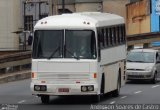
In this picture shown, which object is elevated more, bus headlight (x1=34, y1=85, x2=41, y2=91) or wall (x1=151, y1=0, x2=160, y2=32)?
wall (x1=151, y1=0, x2=160, y2=32)

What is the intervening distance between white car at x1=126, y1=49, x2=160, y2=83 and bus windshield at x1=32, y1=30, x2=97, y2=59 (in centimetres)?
1224

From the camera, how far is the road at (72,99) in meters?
21.5

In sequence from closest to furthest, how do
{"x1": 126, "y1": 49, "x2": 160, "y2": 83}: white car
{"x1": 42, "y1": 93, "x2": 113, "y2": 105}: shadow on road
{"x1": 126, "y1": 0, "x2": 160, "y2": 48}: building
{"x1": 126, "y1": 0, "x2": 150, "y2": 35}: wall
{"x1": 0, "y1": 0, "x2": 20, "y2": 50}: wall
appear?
{"x1": 42, "y1": 93, "x2": 113, "y2": 105}: shadow on road < {"x1": 126, "y1": 49, "x2": 160, "y2": 83}: white car < {"x1": 126, "y1": 0, "x2": 160, "y2": 48}: building < {"x1": 126, "y1": 0, "x2": 150, "y2": 35}: wall < {"x1": 0, "y1": 0, "x2": 20, "y2": 50}: wall

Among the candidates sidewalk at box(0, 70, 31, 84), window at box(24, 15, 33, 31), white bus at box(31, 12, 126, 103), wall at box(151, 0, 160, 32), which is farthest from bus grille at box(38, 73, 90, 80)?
window at box(24, 15, 33, 31)

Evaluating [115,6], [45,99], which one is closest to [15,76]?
[45,99]

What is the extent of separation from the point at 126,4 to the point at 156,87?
131ft

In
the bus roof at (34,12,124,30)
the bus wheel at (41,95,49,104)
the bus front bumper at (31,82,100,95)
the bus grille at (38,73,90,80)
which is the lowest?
the bus wheel at (41,95,49,104)

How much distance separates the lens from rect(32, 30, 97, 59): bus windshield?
21.9 meters

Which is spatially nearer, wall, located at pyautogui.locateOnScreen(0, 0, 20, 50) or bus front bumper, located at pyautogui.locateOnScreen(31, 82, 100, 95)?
bus front bumper, located at pyautogui.locateOnScreen(31, 82, 100, 95)

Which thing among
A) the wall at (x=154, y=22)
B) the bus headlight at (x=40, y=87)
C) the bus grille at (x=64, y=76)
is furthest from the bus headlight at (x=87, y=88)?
the wall at (x=154, y=22)

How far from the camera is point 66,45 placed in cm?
2192

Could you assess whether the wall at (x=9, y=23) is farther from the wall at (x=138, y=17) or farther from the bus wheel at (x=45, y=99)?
the bus wheel at (x=45, y=99)

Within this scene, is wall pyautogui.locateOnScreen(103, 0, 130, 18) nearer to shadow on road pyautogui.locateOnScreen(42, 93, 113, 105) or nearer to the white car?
the white car

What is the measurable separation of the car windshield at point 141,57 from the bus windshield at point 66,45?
43.2 ft
